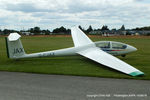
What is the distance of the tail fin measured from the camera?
40.6 feet

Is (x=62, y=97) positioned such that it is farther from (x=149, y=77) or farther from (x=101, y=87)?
(x=149, y=77)

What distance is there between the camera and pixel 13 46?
42.1ft

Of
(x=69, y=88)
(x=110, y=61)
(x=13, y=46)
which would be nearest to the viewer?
(x=69, y=88)

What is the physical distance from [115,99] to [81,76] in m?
3.64

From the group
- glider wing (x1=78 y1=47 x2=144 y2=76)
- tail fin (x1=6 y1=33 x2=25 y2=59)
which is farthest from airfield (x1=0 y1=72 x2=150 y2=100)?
tail fin (x1=6 y1=33 x2=25 y2=59)

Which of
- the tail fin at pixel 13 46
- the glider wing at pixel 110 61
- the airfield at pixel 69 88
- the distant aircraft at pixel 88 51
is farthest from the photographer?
the tail fin at pixel 13 46

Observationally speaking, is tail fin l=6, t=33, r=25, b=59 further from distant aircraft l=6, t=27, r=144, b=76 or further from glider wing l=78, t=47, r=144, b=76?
glider wing l=78, t=47, r=144, b=76

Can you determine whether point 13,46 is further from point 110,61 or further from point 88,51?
point 110,61

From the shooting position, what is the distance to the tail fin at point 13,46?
12375 mm

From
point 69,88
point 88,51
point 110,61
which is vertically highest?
point 88,51

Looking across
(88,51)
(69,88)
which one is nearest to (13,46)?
(88,51)

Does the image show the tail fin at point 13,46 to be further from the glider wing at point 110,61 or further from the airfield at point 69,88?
the glider wing at point 110,61

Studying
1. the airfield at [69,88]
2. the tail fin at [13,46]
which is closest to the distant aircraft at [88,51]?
the tail fin at [13,46]

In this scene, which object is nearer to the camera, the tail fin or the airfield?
the airfield
